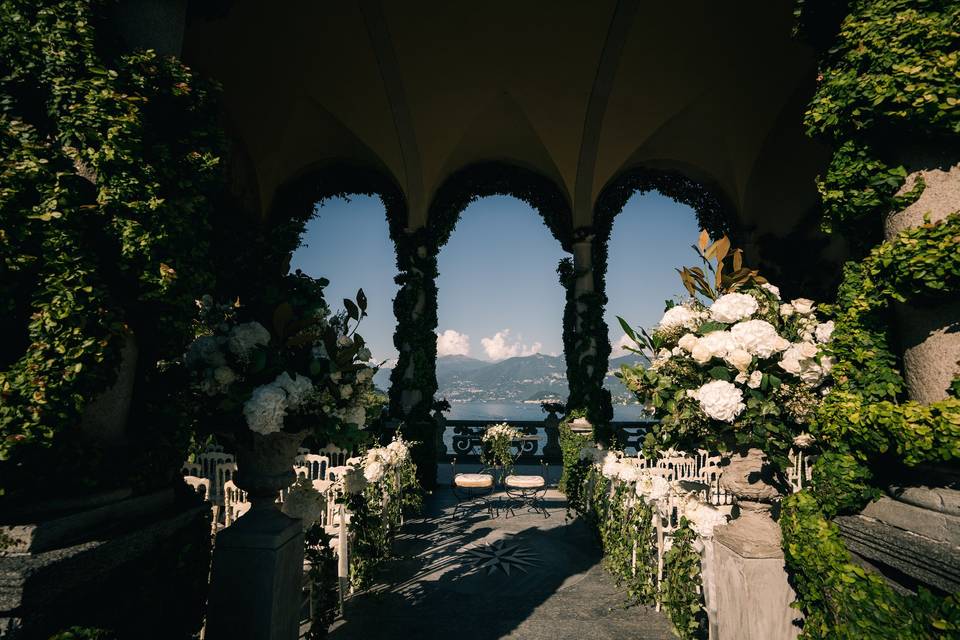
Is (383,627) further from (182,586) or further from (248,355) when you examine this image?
(248,355)

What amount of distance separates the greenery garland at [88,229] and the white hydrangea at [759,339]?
265 cm

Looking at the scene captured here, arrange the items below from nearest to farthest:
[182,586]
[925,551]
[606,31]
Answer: [925,551], [182,586], [606,31]

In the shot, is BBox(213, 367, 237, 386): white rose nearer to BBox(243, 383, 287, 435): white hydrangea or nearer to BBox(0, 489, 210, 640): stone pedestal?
BBox(243, 383, 287, 435): white hydrangea

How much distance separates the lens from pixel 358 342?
110 inches

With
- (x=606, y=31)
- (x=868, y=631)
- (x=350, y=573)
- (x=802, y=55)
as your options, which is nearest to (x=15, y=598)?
(x=868, y=631)

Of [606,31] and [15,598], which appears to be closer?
[15,598]

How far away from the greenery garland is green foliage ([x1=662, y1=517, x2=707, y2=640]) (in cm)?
348

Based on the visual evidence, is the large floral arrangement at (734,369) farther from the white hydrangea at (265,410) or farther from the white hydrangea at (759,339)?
the white hydrangea at (265,410)

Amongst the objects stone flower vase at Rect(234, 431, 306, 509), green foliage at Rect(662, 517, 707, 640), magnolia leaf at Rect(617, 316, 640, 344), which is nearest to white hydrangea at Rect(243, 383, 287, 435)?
stone flower vase at Rect(234, 431, 306, 509)

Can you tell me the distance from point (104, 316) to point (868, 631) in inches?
125

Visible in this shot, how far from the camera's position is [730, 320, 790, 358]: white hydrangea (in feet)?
7.66

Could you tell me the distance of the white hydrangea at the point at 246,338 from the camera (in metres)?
2.37

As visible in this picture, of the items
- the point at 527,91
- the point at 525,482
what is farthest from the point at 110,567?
the point at 527,91

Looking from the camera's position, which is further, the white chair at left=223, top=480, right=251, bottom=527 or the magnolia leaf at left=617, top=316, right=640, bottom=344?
the white chair at left=223, top=480, right=251, bottom=527
